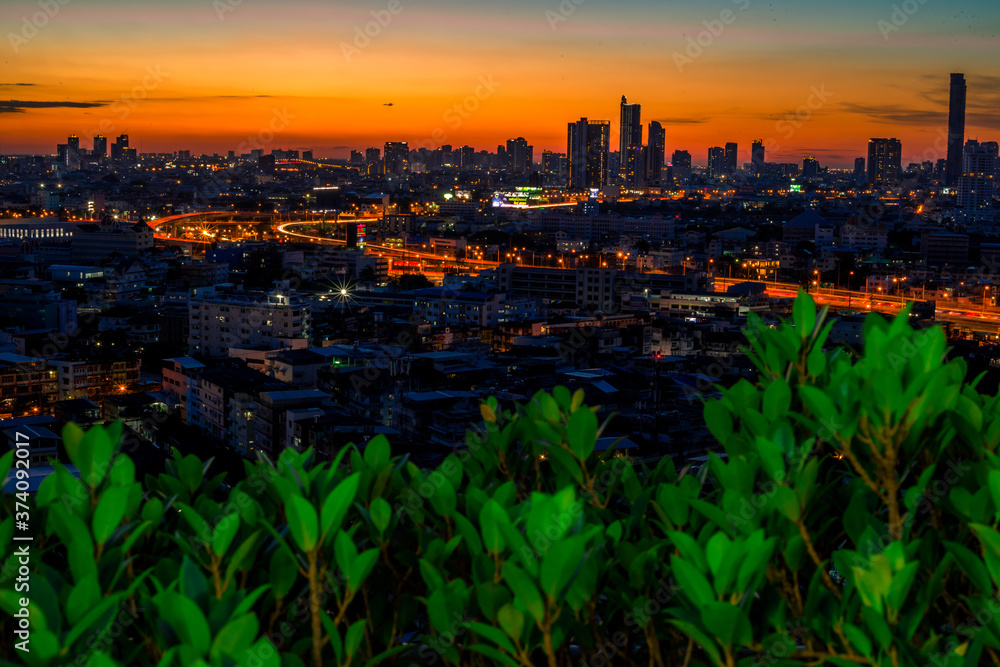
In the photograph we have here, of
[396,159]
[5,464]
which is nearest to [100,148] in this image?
[396,159]

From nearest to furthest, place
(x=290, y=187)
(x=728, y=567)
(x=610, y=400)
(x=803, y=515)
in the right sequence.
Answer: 1. (x=728, y=567)
2. (x=803, y=515)
3. (x=610, y=400)
4. (x=290, y=187)

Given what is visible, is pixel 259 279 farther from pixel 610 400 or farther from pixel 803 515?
pixel 803 515

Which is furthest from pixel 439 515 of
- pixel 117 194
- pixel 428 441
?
→ pixel 117 194

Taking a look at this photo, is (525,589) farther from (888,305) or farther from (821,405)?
(888,305)

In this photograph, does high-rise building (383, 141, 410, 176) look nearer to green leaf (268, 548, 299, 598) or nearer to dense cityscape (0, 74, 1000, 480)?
dense cityscape (0, 74, 1000, 480)

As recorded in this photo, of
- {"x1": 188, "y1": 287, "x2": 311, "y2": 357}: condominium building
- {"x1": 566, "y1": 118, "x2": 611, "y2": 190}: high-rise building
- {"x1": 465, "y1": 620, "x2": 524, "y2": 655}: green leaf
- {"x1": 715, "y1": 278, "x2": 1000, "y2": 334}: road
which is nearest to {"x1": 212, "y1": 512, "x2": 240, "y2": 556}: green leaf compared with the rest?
{"x1": 465, "y1": 620, "x2": 524, "y2": 655}: green leaf
